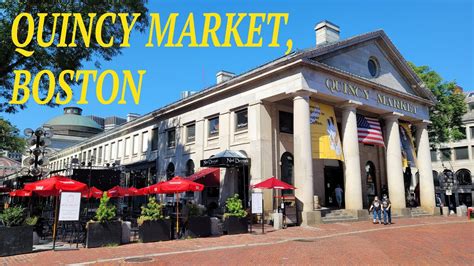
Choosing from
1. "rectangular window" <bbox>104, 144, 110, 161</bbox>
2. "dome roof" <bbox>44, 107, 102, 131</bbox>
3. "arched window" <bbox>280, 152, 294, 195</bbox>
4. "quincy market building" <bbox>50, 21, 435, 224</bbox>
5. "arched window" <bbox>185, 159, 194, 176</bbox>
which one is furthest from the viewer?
"dome roof" <bbox>44, 107, 102, 131</bbox>

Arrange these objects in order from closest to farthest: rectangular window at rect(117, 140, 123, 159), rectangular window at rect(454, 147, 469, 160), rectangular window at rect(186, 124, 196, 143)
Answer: rectangular window at rect(186, 124, 196, 143) < rectangular window at rect(117, 140, 123, 159) < rectangular window at rect(454, 147, 469, 160)

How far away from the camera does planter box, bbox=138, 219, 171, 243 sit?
14.1 metres

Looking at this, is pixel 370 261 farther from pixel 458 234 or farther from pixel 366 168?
pixel 366 168

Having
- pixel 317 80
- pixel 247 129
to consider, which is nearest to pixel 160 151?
pixel 247 129

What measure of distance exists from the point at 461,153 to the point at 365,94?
4073 centimetres

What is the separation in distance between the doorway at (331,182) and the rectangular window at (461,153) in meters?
37.1

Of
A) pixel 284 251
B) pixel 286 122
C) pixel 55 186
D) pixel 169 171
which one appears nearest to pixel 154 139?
pixel 169 171

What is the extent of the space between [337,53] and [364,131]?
19.2ft

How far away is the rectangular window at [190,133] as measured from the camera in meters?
30.3

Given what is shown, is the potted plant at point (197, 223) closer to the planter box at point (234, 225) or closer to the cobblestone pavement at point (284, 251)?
the cobblestone pavement at point (284, 251)

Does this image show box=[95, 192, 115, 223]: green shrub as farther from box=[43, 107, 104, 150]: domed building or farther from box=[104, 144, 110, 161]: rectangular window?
box=[43, 107, 104, 150]: domed building

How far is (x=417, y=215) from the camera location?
28.0 metres

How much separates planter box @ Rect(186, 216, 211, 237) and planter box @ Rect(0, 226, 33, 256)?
228 inches

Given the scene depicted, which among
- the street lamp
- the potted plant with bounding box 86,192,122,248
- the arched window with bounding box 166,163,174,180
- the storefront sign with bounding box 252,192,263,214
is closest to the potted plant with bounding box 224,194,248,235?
the storefront sign with bounding box 252,192,263,214
